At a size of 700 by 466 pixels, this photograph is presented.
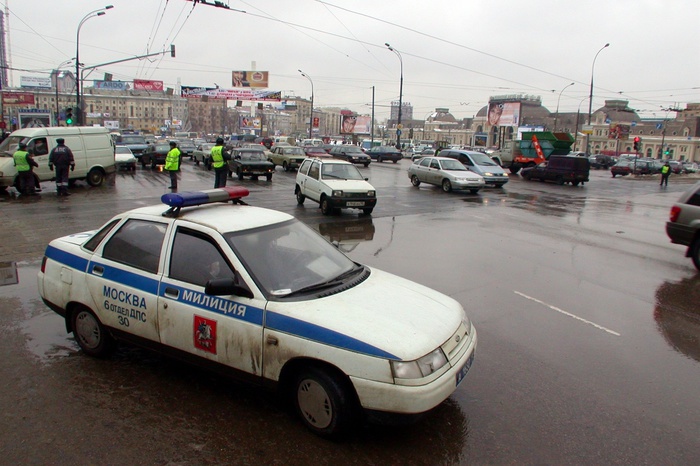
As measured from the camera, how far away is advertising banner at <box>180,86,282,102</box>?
67938 mm

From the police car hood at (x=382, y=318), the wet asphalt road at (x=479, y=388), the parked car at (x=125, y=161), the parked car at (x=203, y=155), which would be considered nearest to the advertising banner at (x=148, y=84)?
the parked car at (x=203, y=155)

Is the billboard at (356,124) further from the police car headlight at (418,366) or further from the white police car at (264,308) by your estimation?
the police car headlight at (418,366)

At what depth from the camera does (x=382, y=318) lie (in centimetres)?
371

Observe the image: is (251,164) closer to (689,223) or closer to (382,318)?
(689,223)

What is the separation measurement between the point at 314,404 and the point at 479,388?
5.74 ft

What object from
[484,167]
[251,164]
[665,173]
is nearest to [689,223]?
[484,167]

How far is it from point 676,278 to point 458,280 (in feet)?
13.4

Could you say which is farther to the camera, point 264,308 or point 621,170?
point 621,170

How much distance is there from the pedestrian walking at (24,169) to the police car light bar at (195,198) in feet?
47.5

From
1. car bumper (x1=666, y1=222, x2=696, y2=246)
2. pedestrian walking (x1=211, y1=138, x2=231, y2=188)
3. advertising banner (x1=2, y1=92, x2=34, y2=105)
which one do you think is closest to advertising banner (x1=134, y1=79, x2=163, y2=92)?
advertising banner (x1=2, y1=92, x2=34, y2=105)

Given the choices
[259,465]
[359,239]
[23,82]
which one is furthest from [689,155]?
[23,82]

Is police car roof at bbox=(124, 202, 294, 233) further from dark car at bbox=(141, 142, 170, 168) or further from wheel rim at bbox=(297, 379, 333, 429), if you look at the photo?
dark car at bbox=(141, 142, 170, 168)

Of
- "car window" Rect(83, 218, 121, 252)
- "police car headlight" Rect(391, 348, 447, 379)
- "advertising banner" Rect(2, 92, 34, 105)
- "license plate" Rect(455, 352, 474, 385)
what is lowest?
"license plate" Rect(455, 352, 474, 385)

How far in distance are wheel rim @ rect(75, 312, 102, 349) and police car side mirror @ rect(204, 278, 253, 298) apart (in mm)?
1701
